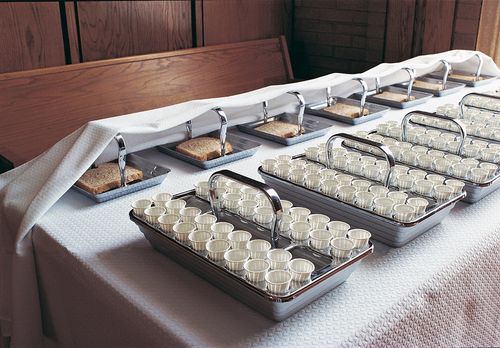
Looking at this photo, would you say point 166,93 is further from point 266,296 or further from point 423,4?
point 266,296

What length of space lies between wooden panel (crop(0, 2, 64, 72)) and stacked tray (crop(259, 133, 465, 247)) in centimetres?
156

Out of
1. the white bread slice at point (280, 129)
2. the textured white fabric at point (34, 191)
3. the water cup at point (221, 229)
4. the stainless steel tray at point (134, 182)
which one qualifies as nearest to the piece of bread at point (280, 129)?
the white bread slice at point (280, 129)

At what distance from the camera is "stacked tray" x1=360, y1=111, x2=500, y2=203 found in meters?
1.16

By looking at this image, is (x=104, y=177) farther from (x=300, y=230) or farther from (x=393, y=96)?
(x=393, y=96)

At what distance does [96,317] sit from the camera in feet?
2.95

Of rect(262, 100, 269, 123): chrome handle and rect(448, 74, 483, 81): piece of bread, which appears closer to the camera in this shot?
rect(262, 100, 269, 123): chrome handle

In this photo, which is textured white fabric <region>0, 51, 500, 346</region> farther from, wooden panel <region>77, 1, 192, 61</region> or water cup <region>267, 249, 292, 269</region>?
wooden panel <region>77, 1, 192, 61</region>

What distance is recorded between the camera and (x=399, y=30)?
9.87 feet

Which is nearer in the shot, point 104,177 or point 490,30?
point 104,177

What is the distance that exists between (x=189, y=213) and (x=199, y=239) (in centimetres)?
11

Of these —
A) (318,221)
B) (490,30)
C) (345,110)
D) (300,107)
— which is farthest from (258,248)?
(490,30)

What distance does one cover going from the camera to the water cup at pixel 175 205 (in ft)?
3.21

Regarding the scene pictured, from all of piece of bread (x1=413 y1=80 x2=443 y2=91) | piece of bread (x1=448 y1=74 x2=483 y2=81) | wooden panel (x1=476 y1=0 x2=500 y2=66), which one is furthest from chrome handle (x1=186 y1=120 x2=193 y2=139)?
wooden panel (x1=476 y1=0 x2=500 y2=66)

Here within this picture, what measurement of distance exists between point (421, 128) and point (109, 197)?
2.85 ft
